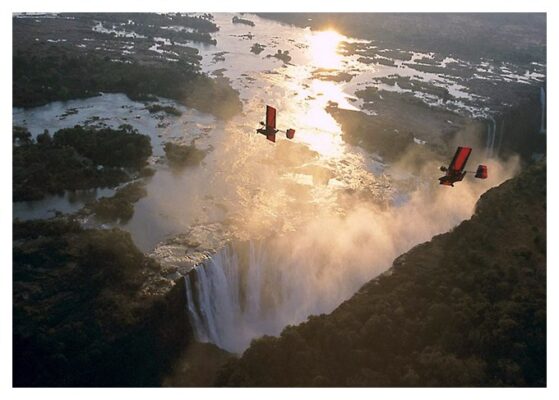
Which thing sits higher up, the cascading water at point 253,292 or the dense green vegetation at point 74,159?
the dense green vegetation at point 74,159

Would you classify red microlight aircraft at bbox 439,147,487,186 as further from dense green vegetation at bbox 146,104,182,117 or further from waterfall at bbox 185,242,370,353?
dense green vegetation at bbox 146,104,182,117

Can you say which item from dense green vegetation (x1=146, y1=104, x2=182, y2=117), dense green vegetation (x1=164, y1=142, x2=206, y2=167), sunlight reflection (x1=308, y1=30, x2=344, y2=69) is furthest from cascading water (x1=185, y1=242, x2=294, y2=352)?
sunlight reflection (x1=308, y1=30, x2=344, y2=69)

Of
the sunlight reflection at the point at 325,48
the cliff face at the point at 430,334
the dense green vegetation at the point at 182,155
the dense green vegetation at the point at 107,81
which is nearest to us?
the cliff face at the point at 430,334

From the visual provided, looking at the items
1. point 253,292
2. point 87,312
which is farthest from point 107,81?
point 87,312

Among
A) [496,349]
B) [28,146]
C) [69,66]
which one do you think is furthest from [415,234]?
[69,66]

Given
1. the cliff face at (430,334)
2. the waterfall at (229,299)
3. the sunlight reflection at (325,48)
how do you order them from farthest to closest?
the sunlight reflection at (325,48), the waterfall at (229,299), the cliff face at (430,334)

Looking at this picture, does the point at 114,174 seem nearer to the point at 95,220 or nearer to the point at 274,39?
the point at 95,220

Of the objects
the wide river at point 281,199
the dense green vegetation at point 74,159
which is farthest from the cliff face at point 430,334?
the dense green vegetation at point 74,159

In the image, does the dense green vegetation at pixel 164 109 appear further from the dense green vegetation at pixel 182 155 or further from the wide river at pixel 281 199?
the dense green vegetation at pixel 182 155
